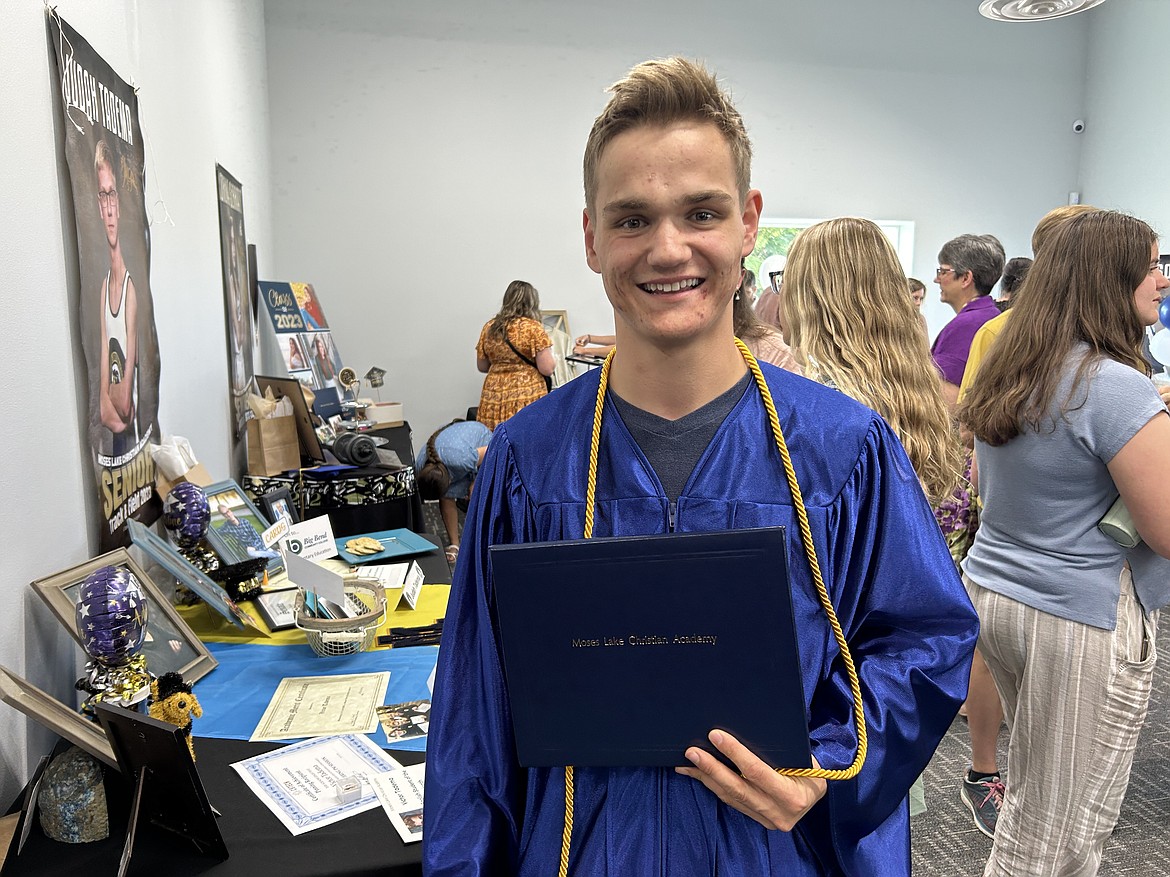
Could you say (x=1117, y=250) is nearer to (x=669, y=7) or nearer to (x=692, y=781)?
(x=692, y=781)

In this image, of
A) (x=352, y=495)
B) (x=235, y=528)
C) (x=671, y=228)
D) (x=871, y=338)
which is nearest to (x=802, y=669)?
(x=671, y=228)

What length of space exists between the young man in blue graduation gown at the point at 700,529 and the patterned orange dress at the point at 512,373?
14.9 ft

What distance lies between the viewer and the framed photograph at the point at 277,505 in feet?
9.04

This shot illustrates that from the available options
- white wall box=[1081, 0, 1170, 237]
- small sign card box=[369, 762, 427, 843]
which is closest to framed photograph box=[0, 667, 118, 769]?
small sign card box=[369, 762, 427, 843]

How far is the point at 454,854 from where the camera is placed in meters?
0.98

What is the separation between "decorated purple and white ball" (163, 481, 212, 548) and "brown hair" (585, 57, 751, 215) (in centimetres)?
164

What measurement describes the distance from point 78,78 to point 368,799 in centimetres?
160

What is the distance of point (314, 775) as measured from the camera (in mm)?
1437

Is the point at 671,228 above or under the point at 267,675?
above

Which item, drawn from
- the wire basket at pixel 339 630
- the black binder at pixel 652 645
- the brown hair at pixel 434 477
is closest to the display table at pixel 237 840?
the wire basket at pixel 339 630

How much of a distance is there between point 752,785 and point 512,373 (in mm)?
4852

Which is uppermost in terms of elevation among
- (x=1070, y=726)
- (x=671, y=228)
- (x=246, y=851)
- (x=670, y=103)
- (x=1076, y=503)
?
(x=670, y=103)

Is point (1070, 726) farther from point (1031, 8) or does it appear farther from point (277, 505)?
point (1031, 8)

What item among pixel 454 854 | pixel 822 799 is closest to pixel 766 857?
pixel 822 799
